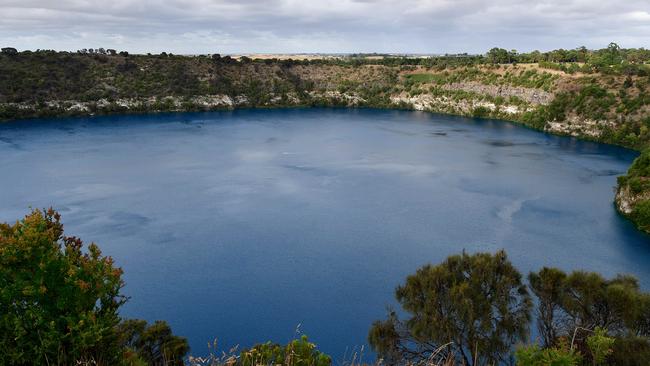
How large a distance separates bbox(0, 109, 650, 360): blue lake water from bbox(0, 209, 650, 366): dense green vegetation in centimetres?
483

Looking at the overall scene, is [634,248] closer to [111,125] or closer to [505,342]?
[505,342]

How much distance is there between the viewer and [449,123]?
79375 millimetres

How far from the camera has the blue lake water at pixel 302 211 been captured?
78.1ft

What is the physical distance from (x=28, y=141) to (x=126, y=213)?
3289cm

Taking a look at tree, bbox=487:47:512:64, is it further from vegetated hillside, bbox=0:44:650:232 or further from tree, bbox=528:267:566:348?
tree, bbox=528:267:566:348

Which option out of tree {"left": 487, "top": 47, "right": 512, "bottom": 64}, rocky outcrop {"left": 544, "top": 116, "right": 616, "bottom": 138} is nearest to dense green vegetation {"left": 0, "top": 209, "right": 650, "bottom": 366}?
rocky outcrop {"left": 544, "top": 116, "right": 616, "bottom": 138}

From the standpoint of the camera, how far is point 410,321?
56.2 feet

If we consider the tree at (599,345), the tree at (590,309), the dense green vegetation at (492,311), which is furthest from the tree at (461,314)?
the tree at (599,345)

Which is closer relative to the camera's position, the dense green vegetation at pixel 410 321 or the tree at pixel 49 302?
the tree at pixel 49 302

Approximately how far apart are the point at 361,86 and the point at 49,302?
91666 mm

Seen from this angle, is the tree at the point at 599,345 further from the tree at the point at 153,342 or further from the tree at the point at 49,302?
the tree at the point at 153,342

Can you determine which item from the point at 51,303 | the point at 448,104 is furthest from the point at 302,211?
the point at 448,104

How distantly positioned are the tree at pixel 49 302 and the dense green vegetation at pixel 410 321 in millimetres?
22

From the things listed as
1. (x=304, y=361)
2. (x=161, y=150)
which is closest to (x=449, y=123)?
(x=161, y=150)
